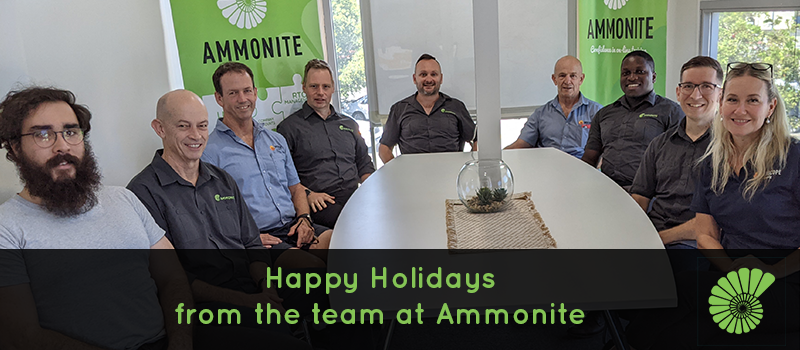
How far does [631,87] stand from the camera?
3.38m

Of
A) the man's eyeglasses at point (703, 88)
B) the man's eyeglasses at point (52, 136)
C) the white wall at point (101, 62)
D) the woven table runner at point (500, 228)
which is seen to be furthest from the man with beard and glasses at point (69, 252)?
the man's eyeglasses at point (703, 88)

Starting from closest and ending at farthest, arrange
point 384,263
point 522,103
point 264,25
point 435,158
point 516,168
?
point 384,263 < point 516,168 < point 435,158 < point 264,25 < point 522,103

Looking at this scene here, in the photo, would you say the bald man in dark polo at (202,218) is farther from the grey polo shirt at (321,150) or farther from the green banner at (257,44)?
the green banner at (257,44)

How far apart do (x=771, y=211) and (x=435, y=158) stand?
1759 millimetres

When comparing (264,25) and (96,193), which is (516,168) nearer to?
(96,193)

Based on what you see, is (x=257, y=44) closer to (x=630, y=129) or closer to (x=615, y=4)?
(x=630, y=129)

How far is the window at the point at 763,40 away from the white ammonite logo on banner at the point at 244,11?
10.8ft

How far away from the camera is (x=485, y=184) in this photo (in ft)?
6.32

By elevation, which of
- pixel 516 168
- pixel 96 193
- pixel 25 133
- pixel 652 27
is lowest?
pixel 516 168

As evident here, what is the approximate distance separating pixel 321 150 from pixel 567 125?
1683 millimetres

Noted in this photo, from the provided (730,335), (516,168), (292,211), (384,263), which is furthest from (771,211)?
(292,211)

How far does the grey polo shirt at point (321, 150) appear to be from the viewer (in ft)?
11.8

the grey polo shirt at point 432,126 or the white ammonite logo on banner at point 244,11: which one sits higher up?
the white ammonite logo on banner at point 244,11

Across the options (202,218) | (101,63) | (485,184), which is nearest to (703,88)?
(485,184)
